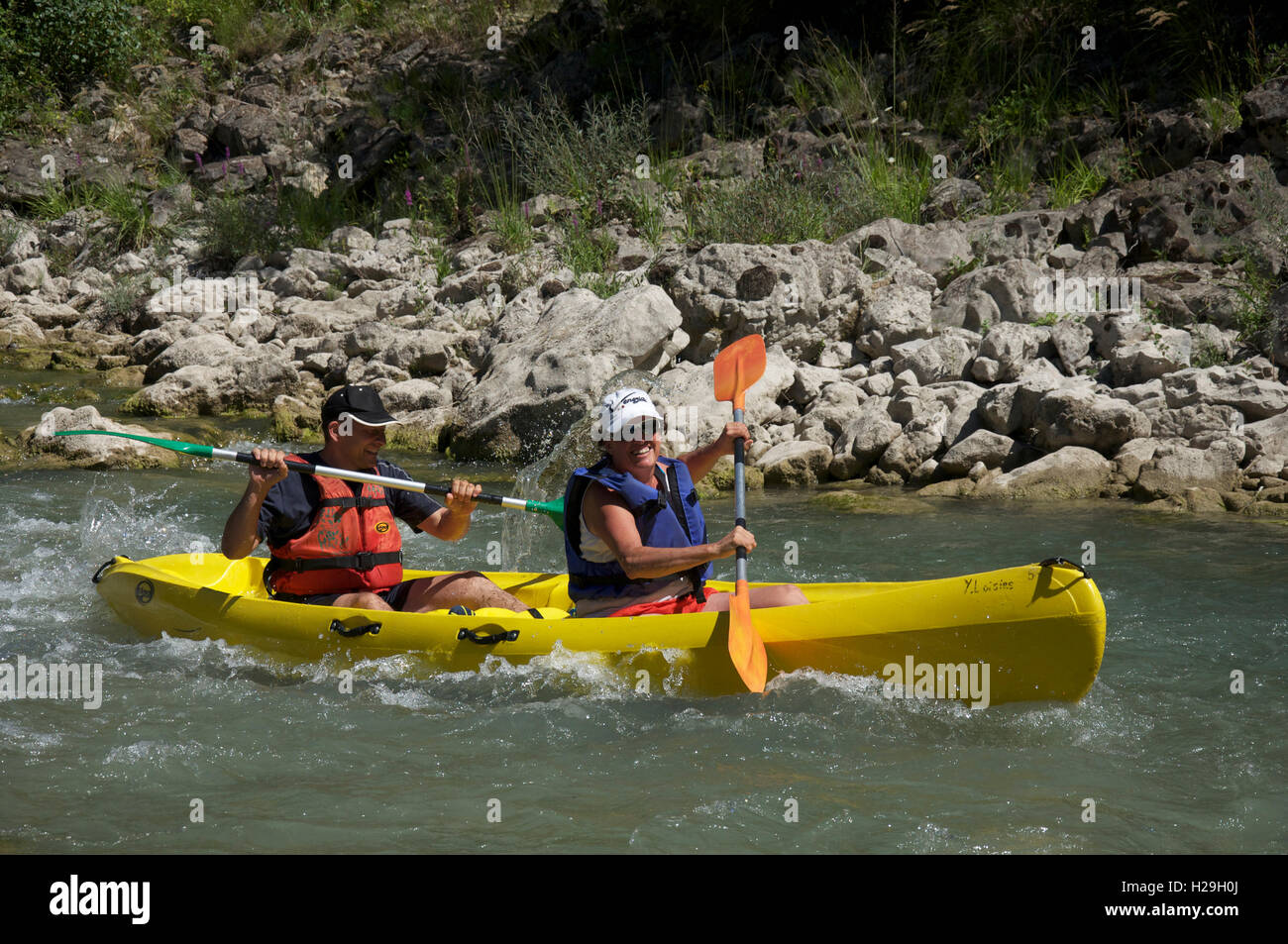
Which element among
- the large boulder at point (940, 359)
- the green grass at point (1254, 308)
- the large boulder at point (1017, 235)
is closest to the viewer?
the green grass at point (1254, 308)

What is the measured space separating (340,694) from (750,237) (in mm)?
6186

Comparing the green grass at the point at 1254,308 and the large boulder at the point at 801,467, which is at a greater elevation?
the green grass at the point at 1254,308

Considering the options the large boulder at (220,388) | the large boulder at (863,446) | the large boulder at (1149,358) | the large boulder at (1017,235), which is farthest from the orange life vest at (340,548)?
the large boulder at (1017,235)

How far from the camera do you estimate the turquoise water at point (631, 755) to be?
279cm

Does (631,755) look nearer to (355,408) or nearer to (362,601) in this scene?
(362,601)

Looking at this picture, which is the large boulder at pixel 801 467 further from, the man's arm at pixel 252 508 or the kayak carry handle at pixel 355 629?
the man's arm at pixel 252 508

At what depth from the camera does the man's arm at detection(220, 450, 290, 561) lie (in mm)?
3795

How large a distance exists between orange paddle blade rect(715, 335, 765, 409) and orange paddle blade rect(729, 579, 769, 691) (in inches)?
49.5

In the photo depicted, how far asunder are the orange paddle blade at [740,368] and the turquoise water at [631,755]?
1464mm

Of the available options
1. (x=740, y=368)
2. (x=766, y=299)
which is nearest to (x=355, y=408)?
(x=740, y=368)

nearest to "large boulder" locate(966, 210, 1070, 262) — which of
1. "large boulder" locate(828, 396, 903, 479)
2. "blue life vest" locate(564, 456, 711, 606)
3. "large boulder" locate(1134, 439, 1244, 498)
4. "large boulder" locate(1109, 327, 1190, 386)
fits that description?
"large boulder" locate(1109, 327, 1190, 386)

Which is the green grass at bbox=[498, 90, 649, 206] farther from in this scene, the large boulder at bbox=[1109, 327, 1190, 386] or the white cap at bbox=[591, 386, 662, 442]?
the white cap at bbox=[591, 386, 662, 442]

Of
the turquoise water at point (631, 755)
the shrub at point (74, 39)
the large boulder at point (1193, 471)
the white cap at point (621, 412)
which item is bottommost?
the turquoise water at point (631, 755)
